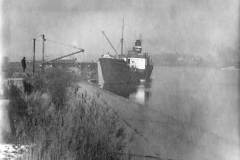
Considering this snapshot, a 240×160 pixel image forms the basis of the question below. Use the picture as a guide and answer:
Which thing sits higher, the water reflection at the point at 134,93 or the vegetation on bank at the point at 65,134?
the vegetation on bank at the point at 65,134

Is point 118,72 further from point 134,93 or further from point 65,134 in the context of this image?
point 65,134

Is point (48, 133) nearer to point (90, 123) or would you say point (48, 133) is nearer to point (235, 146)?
point (90, 123)

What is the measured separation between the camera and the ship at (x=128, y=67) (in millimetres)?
70581

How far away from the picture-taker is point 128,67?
77.0 metres

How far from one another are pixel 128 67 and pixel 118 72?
151 inches

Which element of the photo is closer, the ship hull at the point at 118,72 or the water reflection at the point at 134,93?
the water reflection at the point at 134,93

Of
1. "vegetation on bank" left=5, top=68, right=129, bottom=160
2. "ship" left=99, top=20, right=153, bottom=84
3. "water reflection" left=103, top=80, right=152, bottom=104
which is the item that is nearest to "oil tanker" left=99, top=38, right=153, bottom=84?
"ship" left=99, top=20, right=153, bottom=84

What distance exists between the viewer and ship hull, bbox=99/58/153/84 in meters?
70.0

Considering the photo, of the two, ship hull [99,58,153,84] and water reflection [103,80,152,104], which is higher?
ship hull [99,58,153,84]

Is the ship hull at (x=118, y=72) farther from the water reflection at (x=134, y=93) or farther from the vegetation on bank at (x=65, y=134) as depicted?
the vegetation on bank at (x=65, y=134)

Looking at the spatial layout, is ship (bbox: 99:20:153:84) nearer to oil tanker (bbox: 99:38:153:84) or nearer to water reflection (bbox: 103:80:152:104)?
oil tanker (bbox: 99:38:153:84)

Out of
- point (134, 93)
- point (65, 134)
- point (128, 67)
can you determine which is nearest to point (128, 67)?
point (128, 67)

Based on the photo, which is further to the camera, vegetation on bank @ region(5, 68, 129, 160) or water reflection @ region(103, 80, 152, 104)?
water reflection @ region(103, 80, 152, 104)

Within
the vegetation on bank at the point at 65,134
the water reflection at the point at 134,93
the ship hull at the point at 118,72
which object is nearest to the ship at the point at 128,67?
the ship hull at the point at 118,72
